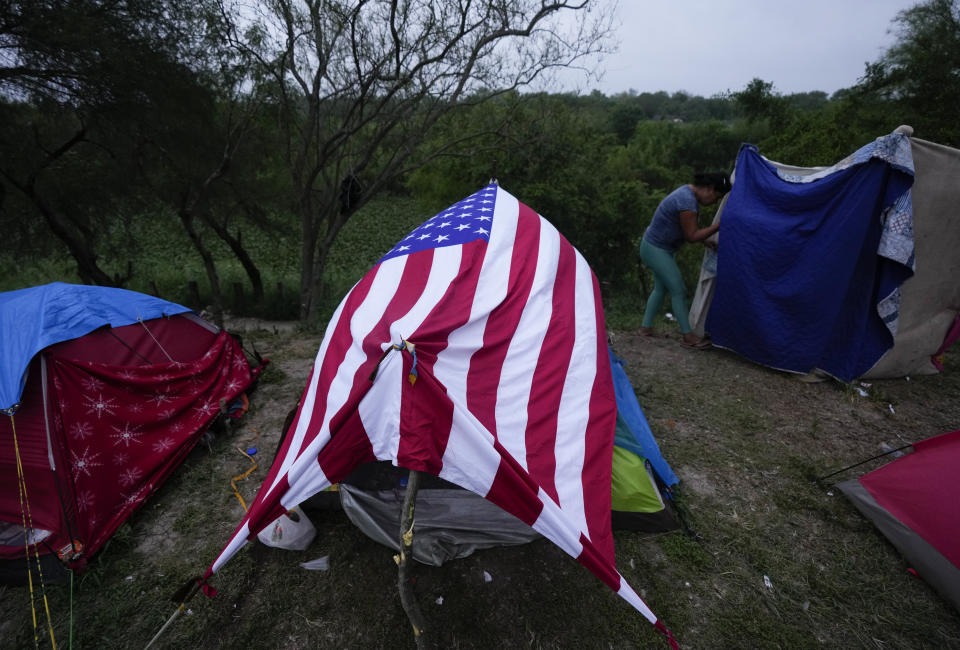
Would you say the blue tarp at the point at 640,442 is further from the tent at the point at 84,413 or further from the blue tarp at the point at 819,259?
the tent at the point at 84,413

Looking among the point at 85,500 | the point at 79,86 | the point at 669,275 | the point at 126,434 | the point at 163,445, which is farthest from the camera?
the point at 79,86

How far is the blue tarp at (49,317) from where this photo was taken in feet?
8.36

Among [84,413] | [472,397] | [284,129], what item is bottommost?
[84,413]

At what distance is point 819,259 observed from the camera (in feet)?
13.0

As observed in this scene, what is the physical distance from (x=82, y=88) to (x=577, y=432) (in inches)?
321

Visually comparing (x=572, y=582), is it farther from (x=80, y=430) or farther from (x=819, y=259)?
(x=819, y=259)

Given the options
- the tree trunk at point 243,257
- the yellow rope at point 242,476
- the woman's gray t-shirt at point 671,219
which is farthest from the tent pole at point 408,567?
the tree trunk at point 243,257

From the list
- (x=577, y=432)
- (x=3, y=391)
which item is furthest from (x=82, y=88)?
(x=577, y=432)

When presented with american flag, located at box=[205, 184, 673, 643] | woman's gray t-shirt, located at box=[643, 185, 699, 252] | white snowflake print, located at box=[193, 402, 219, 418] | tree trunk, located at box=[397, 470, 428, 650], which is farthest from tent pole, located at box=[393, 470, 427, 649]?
woman's gray t-shirt, located at box=[643, 185, 699, 252]

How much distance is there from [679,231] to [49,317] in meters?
5.43

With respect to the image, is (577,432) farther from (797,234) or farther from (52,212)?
(52,212)

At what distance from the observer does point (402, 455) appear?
175 centimetres

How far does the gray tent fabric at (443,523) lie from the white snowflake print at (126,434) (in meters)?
1.74

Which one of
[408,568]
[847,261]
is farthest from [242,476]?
[847,261]
